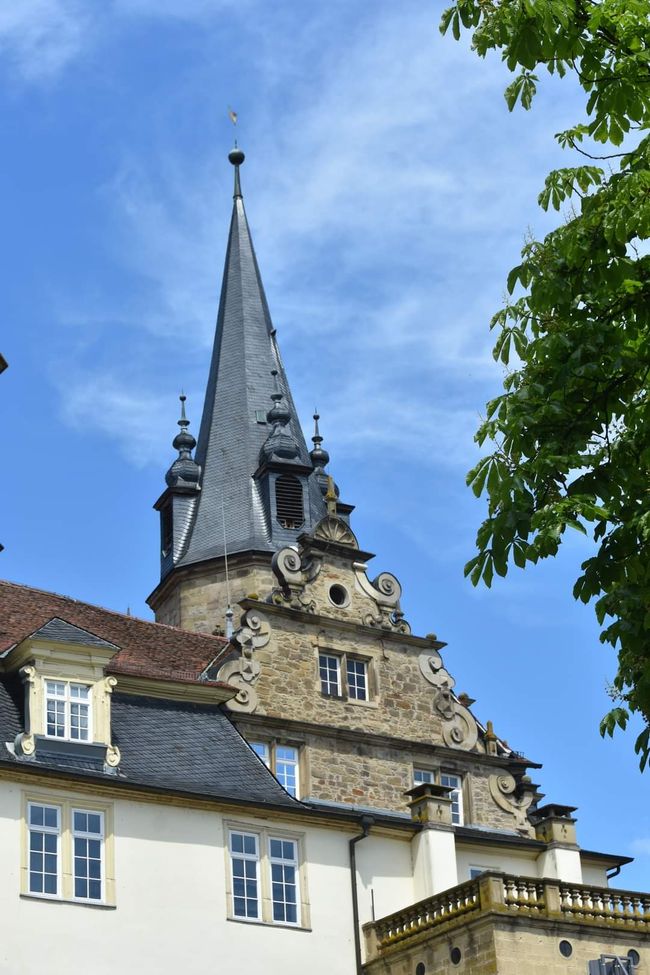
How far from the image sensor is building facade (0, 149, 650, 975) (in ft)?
83.6

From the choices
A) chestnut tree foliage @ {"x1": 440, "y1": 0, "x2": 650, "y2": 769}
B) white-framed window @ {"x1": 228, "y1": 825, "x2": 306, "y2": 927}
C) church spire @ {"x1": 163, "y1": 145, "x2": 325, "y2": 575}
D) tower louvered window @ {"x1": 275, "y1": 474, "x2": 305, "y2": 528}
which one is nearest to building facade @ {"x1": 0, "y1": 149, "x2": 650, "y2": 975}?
white-framed window @ {"x1": 228, "y1": 825, "x2": 306, "y2": 927}

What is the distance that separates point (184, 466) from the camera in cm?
4619

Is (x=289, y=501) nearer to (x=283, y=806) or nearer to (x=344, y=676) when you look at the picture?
(x=344, y=676)

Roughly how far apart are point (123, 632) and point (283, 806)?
18.5 ft

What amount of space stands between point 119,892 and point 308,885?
11.4 feet

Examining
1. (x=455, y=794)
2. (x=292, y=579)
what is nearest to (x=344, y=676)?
(x=292, y=579)

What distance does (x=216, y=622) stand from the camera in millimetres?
42188

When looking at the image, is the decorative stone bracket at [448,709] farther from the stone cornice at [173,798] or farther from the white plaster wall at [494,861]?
the stone cornice at [173,798]

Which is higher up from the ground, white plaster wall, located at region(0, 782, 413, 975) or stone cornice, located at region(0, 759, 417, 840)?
stone cornice, located at region(0, 759, 417, 840)

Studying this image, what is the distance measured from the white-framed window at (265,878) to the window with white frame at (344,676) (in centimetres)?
484

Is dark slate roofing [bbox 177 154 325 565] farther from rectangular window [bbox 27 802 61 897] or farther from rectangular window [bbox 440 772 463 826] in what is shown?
rectangular window [bbox 27 802 61 897]

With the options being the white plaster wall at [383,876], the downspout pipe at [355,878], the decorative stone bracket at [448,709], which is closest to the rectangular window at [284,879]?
the downspout pipe at [355,878]

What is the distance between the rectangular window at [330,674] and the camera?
32062mm

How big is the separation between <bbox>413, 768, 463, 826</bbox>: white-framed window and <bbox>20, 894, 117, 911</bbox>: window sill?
8.50 meters
